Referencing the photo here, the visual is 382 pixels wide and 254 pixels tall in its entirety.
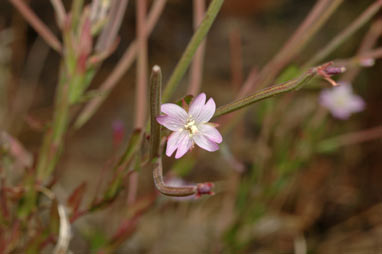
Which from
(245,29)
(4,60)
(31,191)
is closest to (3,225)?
(31,191)

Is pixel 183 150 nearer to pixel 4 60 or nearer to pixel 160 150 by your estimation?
pixel 160 150

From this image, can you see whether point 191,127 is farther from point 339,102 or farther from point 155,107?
point 339,102

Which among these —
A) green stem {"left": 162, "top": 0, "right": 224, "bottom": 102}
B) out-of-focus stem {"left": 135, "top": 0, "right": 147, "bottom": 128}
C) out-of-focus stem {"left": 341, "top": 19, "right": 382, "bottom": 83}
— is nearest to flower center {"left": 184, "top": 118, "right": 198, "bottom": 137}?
green stem {"left": 162, "top": 0, "right": 224, "bottom": 102}

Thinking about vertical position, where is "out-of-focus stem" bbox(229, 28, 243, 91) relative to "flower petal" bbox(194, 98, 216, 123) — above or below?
above

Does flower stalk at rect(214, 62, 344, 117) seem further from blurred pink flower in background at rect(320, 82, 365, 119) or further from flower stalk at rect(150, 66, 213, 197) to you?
blurred pink flower in background at rect(320, 82, 365, 119)

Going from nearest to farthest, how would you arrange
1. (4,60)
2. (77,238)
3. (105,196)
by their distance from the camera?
(105,196) < (77,238) < (4,60)

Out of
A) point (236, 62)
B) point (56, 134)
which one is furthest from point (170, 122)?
point (236, 62)

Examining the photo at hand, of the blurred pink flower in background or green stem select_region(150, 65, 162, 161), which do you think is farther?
the blurred pink flower in background

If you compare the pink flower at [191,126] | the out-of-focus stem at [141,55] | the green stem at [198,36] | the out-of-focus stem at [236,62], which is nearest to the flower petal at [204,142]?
the pink flower at [191,126]
